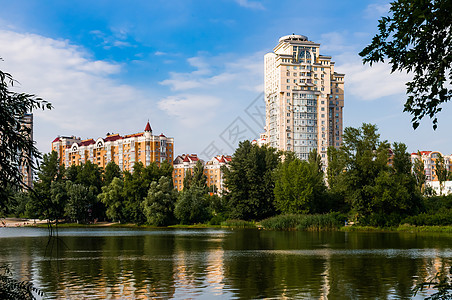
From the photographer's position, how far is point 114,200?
108 m

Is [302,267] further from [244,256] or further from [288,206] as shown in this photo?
[288,206]

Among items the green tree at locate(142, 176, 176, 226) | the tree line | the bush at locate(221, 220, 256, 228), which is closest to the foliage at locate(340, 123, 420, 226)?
the tree line

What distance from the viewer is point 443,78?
11891 mm

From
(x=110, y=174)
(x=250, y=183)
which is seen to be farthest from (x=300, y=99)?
(x=250, y=183)

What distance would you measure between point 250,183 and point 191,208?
12.9 meters

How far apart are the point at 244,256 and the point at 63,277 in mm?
13996

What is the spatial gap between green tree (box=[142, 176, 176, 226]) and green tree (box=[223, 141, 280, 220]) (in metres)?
12.0

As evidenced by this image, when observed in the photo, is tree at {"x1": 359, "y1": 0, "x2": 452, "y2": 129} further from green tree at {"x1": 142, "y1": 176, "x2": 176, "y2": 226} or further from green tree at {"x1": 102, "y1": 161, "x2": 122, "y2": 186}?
green tree at {"x1": 102, "y1": 161, "x2": 122, "y2": 186}

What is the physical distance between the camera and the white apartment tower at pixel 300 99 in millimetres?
161625

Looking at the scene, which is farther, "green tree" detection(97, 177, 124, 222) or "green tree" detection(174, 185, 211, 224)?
"green tree" detection(97, 177, 124, 222)

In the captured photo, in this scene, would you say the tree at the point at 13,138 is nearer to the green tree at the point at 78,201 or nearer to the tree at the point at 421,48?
the tree at the point at 421,48

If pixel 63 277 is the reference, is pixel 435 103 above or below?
above

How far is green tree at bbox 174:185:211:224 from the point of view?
93.6 metres

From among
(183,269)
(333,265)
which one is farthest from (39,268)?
(333,265)
